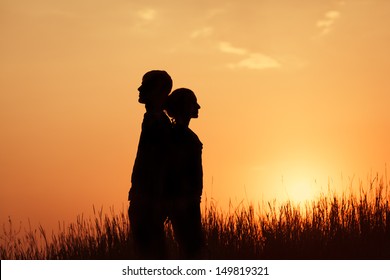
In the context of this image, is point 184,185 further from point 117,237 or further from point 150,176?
point 117,237

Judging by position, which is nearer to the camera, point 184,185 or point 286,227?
point 184,185

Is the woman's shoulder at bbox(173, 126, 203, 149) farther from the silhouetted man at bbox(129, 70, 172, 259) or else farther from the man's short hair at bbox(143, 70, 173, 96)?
the man's short hair at bbox(143, 70, 173, 96)

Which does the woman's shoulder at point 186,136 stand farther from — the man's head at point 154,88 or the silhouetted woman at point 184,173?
the man's head at point 154,88

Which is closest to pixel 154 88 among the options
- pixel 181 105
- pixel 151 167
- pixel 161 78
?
pixel 161 78

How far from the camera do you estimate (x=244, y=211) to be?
792cm

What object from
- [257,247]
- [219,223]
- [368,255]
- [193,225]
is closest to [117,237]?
[219,223]

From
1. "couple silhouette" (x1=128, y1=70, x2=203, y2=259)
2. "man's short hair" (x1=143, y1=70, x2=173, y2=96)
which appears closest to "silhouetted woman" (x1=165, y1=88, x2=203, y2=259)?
"couple silhouette" (x1=128, y1=70, x2=203, y2=259)

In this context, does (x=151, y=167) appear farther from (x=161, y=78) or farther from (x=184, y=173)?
(x=161, y=78)

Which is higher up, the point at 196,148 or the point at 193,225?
the point at 196,148

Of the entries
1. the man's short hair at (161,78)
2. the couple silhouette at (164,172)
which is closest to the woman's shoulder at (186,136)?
the couple silhouette at (164,172)

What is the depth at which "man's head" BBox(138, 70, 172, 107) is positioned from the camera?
13.9 ft

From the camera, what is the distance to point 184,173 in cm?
433

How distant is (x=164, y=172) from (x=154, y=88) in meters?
0.54
